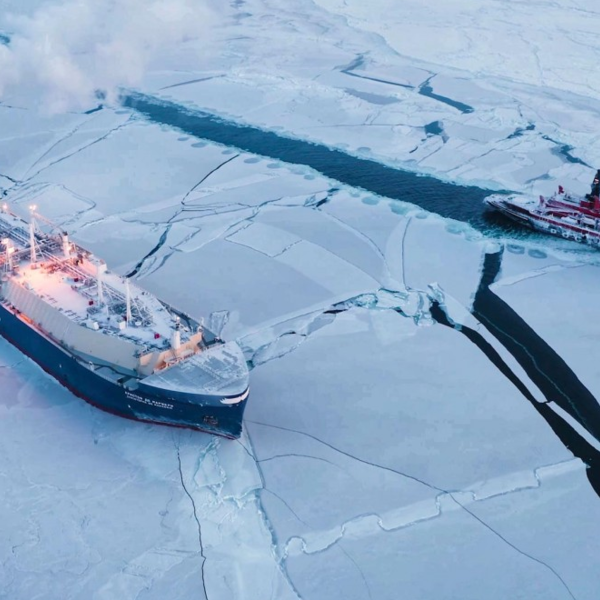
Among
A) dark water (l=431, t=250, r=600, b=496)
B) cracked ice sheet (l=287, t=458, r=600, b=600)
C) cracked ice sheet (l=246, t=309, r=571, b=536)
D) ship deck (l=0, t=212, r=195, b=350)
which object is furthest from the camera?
ship deck (l=0, t=212, r=195, b=350)

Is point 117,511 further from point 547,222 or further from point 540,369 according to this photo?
point 547,222

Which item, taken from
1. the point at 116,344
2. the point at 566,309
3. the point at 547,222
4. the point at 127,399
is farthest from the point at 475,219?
the point at 127,399

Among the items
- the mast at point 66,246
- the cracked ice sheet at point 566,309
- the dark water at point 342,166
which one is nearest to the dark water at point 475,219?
the dark water at point 342,166

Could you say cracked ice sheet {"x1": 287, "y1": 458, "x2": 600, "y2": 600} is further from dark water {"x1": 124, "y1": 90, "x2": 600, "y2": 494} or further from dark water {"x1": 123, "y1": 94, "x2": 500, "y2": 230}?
dark water {"x1": 123, "y1": 94, "x2": 500, "y2": 230}

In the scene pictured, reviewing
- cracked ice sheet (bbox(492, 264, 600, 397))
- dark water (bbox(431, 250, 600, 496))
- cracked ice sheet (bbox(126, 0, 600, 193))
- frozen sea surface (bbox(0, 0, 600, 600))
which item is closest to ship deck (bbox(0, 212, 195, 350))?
frozen sea surface (bbox(0, 0, 600, 600))

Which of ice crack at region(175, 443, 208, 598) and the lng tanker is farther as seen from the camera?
the lng tanker

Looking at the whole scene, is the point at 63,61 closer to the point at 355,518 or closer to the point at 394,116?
the point at 394,116

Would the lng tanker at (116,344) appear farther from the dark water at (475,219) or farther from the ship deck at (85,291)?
the dark water at (475,219)
